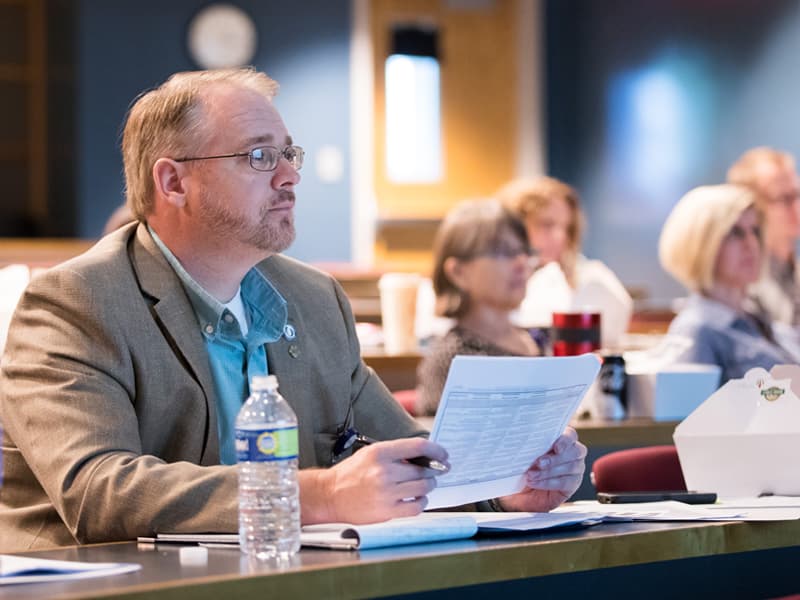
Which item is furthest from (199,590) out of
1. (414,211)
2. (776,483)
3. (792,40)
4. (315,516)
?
(414,211)

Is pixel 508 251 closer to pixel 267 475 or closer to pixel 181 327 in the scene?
pixel 181 327

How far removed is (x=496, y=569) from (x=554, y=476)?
40 centimetres

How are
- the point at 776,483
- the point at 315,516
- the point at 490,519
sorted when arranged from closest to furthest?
1. the point at 315,516
2. the point at 490,519
3. the point at 776,483

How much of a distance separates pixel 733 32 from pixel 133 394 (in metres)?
6.49

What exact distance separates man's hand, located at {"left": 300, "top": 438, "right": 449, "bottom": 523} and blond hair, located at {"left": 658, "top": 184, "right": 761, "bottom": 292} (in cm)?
252

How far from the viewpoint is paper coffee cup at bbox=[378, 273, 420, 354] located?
→ 13.9 feet

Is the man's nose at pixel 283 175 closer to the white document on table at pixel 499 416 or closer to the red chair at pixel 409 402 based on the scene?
the white document on table at pixel 499 416

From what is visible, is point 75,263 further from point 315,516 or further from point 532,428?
point 532,428

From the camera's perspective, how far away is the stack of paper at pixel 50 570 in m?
1.28

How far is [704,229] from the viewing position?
13.0 feet

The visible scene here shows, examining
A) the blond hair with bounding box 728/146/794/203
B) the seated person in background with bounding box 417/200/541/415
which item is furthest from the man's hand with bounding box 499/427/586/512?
the blond hair with bounding box 728/146/794/203

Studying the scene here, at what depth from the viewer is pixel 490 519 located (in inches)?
67.0

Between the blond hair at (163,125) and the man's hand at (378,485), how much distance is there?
71 cm

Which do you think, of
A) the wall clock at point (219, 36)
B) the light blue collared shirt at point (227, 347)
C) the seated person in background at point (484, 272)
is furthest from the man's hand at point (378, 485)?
the wall clock at point (219, 36)
